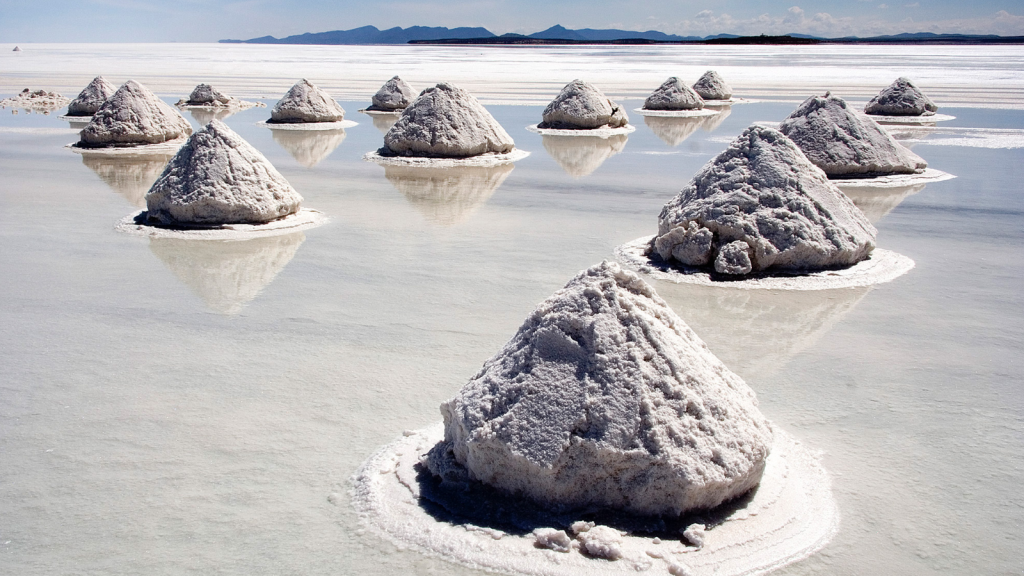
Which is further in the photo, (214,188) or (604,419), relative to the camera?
(214,188)

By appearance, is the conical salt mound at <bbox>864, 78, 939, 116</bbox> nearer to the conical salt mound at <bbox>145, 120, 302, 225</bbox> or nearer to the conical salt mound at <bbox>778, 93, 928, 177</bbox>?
the conical salt mound at <bbox>778, 93, 928, 177</bbox>

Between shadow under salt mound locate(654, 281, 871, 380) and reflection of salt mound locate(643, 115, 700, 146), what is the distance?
29.0ft

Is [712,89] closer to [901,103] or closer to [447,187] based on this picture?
[901,103]

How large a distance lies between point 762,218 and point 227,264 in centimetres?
402

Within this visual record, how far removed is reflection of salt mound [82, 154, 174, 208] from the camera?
9.62 meters

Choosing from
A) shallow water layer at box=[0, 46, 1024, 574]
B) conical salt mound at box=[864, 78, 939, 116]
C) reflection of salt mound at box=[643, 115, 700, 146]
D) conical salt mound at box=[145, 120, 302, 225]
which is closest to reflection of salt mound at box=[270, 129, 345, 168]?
shallow water layer at box=[0, 46, 1024, 574]

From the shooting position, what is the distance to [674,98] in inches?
798

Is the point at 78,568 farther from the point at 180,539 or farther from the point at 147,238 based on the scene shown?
the point at 147,238

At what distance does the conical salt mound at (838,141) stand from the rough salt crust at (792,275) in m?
3.63

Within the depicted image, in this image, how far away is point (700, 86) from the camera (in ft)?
77.5

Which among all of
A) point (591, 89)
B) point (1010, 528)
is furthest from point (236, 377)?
point (591, 89)

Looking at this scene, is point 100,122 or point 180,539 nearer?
point 180,539

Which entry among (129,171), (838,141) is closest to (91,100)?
(129,171)

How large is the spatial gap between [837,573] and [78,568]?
2.45m
